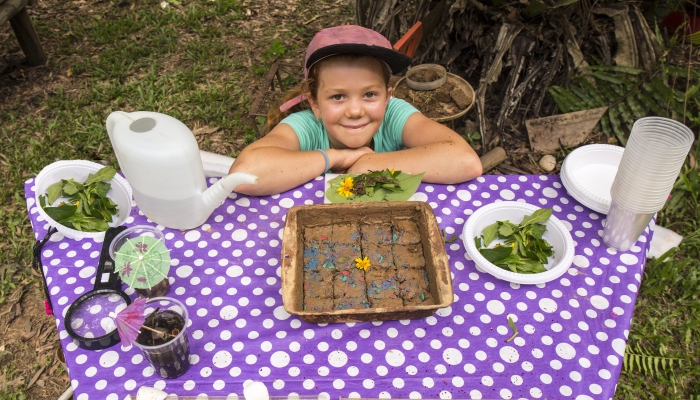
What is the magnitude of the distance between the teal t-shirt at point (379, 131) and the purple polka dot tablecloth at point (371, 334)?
0.62 m

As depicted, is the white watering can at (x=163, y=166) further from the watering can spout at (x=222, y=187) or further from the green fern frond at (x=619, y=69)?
the green fern frond at (x=619, y=69)

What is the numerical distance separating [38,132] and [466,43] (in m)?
2.91

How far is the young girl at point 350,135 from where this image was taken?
5.93 feet

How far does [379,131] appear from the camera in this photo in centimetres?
231

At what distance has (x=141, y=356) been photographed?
4.39 feet

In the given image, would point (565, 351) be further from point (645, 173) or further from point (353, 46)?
point (353, 46)

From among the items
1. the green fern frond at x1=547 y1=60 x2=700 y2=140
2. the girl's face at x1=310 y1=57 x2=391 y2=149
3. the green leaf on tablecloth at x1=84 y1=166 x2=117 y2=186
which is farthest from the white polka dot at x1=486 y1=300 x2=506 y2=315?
the green fern frond at x1=547 y1=60 x2=700 y2=140

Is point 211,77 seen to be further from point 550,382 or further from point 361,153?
point 550,382

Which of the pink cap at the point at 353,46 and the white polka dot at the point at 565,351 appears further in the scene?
the pink cap at the point at 353,46

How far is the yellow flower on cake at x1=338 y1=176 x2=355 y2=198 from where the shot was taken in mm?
1718

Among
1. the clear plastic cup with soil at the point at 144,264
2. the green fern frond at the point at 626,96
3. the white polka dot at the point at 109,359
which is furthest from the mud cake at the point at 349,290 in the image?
the green fern frond at the point at 626,96

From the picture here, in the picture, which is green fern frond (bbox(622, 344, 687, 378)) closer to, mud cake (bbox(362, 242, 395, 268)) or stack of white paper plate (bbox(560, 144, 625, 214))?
stack of white paper plate (bbox(560, 144, 625, 214))

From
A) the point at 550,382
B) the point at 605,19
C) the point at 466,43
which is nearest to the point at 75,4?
the point at 466,43

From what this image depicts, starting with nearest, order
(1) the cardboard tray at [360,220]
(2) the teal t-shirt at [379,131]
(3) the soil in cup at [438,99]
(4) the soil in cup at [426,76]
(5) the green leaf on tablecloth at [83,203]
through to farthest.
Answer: (1) the cardboard tray at [360,220] → (5) the green leaf on tablecloth at [83,203] → (2) the teal t-shirt at [379,131] → (3) the soil in cup at [438,99] → (4) the soil in cup at [426,76]
